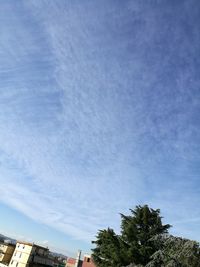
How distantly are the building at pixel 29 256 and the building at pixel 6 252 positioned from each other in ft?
11.2

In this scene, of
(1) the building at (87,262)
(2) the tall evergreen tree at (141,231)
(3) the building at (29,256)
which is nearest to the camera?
(2) the tall evergreen tree at (141,231)

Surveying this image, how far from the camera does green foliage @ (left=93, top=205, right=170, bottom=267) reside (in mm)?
27625

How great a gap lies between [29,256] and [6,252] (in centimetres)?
1163

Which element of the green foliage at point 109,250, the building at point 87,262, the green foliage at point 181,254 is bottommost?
the green foliage at point 181,254

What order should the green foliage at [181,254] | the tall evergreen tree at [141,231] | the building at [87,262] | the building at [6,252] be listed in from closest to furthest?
1. the green foliage at [181,254]
2. the tall evergreen tree at [141,231]
3. the building at [87,262]
4. the building at [6,252]

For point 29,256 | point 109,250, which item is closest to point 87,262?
point 109,250

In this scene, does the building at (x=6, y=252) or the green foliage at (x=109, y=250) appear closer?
the green foliage at (x=109, y=250)

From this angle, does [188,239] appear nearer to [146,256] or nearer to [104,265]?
[146,256]

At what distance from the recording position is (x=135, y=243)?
28.6 m

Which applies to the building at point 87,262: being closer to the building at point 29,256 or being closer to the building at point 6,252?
the building at point 29,256

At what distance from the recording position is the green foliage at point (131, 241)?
90.6 feet

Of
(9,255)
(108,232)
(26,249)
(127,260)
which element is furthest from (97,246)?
(9,255)

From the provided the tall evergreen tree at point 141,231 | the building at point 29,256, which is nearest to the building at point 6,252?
the building at point 29,256

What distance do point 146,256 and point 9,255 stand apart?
207 feet
